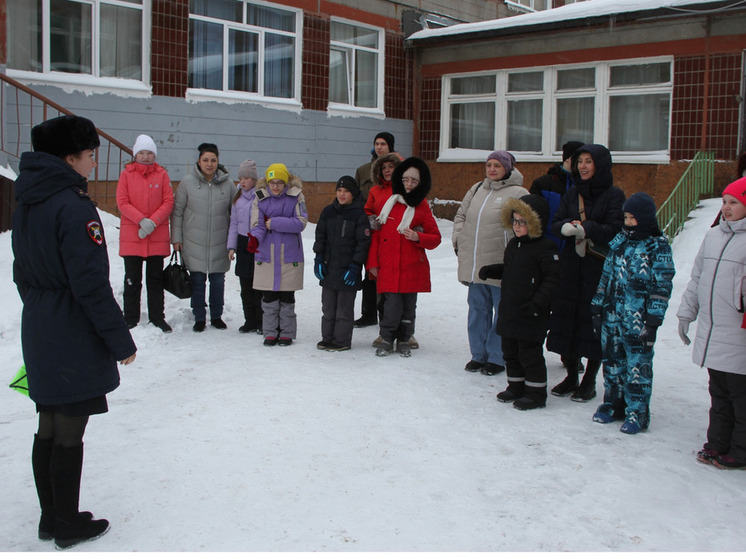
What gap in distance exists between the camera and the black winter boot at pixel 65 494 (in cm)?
315

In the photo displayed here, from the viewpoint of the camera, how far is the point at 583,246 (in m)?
5.12

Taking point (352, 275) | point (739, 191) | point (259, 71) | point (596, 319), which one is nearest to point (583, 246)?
point (596, 319)

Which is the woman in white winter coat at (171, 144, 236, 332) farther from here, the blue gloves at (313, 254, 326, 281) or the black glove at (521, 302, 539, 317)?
the black glove at (521, 302, 539, 317)

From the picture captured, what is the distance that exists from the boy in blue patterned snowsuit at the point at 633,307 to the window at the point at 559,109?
9361mm

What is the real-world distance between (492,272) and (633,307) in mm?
1225

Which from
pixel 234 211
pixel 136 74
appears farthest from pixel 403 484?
pixel 136 74

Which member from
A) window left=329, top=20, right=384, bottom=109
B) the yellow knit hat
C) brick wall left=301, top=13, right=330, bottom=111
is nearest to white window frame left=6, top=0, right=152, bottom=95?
brick wall left=301, top=13, right=330, bottom=111

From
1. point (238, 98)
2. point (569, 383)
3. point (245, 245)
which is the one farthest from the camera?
point (238, 98)

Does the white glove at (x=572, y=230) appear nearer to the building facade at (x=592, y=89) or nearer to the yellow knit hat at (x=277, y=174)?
the yellow knit hat at (x=277, y=174)

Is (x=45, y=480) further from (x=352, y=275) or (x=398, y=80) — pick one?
(x=398, y=80)

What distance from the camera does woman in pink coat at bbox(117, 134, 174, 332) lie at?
22.6 ft

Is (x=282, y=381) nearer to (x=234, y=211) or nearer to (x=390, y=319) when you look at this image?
(x=390, y=319)

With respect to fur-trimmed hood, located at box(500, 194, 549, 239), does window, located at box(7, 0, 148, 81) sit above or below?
above

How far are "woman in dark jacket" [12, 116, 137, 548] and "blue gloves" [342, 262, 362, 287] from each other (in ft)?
10.6
